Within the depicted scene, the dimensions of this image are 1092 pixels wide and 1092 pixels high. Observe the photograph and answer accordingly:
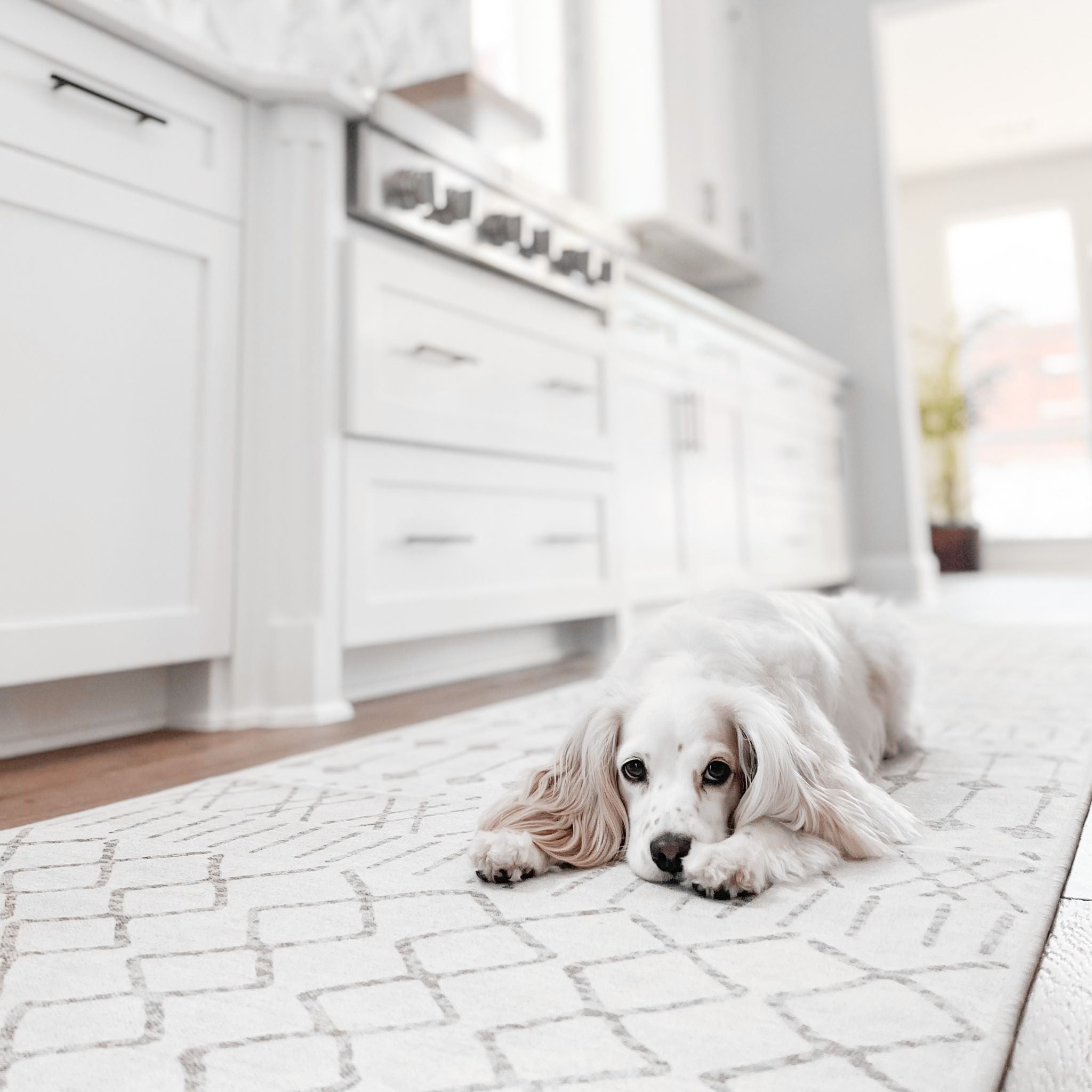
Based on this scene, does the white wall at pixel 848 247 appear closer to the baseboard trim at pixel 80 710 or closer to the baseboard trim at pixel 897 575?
the baseboard trim at pixel 897 575

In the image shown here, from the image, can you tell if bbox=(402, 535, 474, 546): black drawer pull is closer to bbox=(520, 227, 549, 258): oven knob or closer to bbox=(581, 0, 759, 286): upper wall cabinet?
bbox=(520, 227, 549, 258): oven knob

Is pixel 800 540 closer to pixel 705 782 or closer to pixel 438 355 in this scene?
pixel 438 355

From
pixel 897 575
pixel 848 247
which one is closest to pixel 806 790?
pixel 897 575

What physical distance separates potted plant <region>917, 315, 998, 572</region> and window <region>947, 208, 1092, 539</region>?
71 millimetres

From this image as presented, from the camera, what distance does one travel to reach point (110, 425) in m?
1.44

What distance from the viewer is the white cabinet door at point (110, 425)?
1.32m

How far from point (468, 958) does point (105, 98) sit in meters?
1.39

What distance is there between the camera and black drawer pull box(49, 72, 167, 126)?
1354mm

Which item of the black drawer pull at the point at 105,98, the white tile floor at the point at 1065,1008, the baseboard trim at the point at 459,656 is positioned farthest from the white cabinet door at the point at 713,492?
the white tile floor at the point at 1065,1008

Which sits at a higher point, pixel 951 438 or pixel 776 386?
pixel 951 438

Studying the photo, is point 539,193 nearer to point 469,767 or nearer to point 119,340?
point 119,340

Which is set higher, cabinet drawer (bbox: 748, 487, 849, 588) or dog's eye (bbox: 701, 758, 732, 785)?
cabinet drawer (bbox: 748, 487, 849, 588)

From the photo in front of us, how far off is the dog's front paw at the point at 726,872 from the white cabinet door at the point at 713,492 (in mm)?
2279

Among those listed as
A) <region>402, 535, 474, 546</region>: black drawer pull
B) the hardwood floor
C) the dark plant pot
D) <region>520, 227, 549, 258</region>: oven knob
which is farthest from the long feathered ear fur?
the dark plant pot
